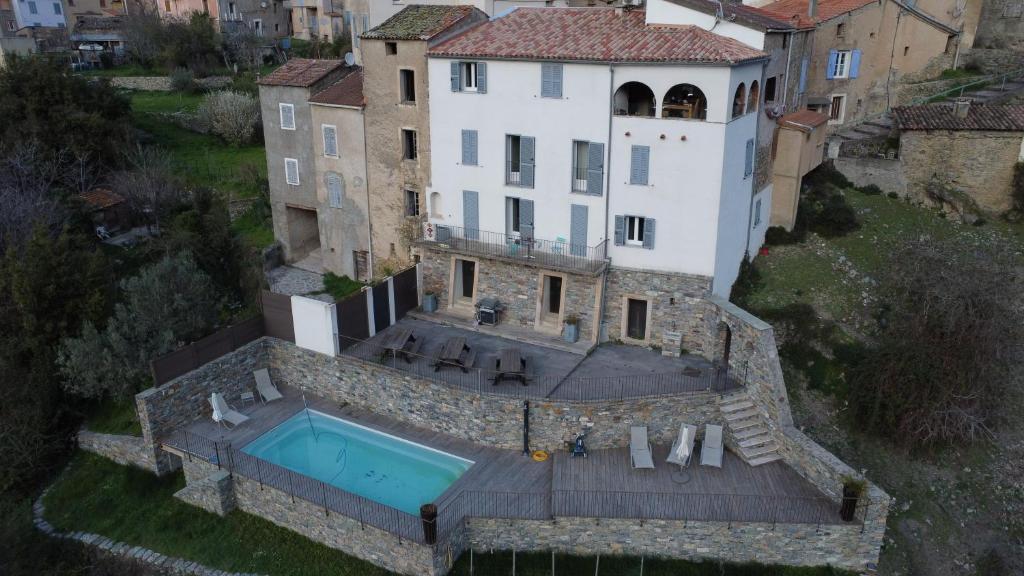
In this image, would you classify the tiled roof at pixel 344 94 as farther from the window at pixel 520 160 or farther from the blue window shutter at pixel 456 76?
the window at pixel 520 160

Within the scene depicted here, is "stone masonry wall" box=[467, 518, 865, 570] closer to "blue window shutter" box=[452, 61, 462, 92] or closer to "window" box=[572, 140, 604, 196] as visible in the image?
"window" box=[572, 140, 604, 196]

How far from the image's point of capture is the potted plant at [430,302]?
2692 centimetres

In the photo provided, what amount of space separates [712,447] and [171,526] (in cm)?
1567

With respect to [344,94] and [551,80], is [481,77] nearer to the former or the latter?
[551,80]

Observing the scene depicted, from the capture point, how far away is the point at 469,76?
979 inches

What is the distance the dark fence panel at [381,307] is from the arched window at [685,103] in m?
11.4

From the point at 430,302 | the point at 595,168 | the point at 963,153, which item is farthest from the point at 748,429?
the point at 963,153

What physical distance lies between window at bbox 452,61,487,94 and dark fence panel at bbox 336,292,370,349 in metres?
8.09

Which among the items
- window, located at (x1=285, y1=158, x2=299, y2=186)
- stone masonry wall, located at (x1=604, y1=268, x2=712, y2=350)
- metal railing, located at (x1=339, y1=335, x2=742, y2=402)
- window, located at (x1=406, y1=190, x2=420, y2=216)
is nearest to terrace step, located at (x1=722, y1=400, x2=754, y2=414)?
metal railing, located at (x1=339, y1=335, x2=742, y2=402)

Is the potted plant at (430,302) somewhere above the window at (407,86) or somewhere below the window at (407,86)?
below

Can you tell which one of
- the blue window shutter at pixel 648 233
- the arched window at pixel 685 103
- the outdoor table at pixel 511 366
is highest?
the arched window at pixel 685 103

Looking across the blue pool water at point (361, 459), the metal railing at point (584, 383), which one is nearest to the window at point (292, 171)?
the metal railing at point (584, 383)

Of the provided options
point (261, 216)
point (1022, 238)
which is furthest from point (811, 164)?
point (261, 216)

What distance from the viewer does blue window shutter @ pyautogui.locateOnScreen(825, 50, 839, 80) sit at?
1236 inches
